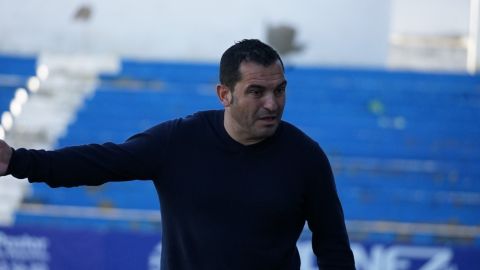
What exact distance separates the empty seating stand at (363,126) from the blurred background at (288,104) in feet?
0.07

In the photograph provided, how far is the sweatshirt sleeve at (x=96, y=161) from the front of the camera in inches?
115

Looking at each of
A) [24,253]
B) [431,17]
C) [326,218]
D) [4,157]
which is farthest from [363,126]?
[4,157]

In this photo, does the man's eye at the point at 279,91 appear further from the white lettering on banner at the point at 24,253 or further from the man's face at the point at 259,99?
the white lettering on banner at the point at 24,253

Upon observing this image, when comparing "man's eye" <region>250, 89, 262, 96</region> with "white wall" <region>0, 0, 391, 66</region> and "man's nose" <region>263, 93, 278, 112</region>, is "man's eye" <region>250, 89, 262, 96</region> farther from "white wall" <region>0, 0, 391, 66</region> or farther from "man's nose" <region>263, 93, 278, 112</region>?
"white wall" <region>0, 0, 391, 66</region>

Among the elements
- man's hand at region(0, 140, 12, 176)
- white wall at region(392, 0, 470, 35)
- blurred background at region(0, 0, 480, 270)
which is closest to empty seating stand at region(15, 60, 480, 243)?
blurred background at region(0, 0, 480, 270)

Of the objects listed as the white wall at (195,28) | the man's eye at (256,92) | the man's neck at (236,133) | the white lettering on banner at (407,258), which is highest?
the white wall at (195,28)

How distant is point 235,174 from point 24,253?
5278 mm

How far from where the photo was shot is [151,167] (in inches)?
122

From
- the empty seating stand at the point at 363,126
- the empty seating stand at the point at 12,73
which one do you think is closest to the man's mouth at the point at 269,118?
the empty seating stand at the point at 363,126

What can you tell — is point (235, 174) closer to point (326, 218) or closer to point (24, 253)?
point (326, 218)

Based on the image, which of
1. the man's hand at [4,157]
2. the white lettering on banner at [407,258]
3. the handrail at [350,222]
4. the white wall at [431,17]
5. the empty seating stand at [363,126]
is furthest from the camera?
the white wall at [431,17]

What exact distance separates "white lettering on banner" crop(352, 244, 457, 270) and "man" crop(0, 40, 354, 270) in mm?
4405

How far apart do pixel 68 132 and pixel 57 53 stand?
2371mm

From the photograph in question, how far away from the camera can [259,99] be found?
2.96m
